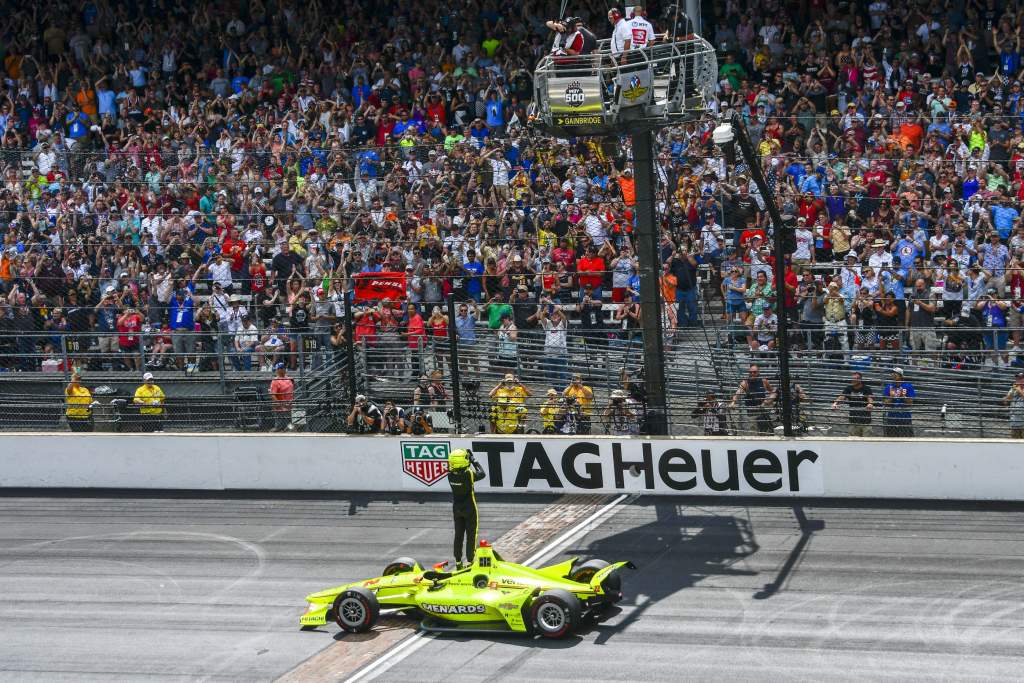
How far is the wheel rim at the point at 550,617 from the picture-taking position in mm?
12719

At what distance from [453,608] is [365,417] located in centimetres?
545

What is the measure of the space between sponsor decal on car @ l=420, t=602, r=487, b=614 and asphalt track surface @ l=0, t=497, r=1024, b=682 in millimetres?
277

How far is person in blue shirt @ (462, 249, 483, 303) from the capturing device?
20000mm

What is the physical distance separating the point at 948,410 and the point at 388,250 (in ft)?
29.6

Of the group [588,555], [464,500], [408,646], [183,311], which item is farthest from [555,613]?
[183,311]

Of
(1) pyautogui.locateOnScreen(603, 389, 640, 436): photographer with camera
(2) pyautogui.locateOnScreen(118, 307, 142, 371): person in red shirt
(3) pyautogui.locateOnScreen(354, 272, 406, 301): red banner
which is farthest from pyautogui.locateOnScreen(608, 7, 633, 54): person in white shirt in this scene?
(2) pyautogui.locateOnScreen(118, 307, 142, 371): person in red shirt

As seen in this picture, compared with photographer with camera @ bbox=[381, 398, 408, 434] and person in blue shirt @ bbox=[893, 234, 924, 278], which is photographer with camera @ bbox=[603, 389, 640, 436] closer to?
photographer with camera @ bbox=[381, 398, 408, 434]

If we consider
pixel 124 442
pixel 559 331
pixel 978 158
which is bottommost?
pixel 124 442

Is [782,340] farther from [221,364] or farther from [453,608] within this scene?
[221,364]

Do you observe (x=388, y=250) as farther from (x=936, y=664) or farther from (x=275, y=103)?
(x=936, y=664)

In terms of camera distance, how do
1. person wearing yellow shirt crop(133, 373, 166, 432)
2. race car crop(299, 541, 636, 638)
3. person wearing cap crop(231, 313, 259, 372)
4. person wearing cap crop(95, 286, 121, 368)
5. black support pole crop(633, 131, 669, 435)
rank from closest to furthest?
race car crop(299, 541, 636, 638), black support pole crop(633, 131, 669, 435), person wearing yellow shirt crop(133, 373, 166, 432), person wearing cap crop(231, 313, 259, 372), person wearing cap crop(95, 286, 121, 368)

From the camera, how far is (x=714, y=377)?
17.8 metres

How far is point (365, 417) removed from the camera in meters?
18.1

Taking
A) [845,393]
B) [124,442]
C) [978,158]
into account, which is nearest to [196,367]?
[124,442]
